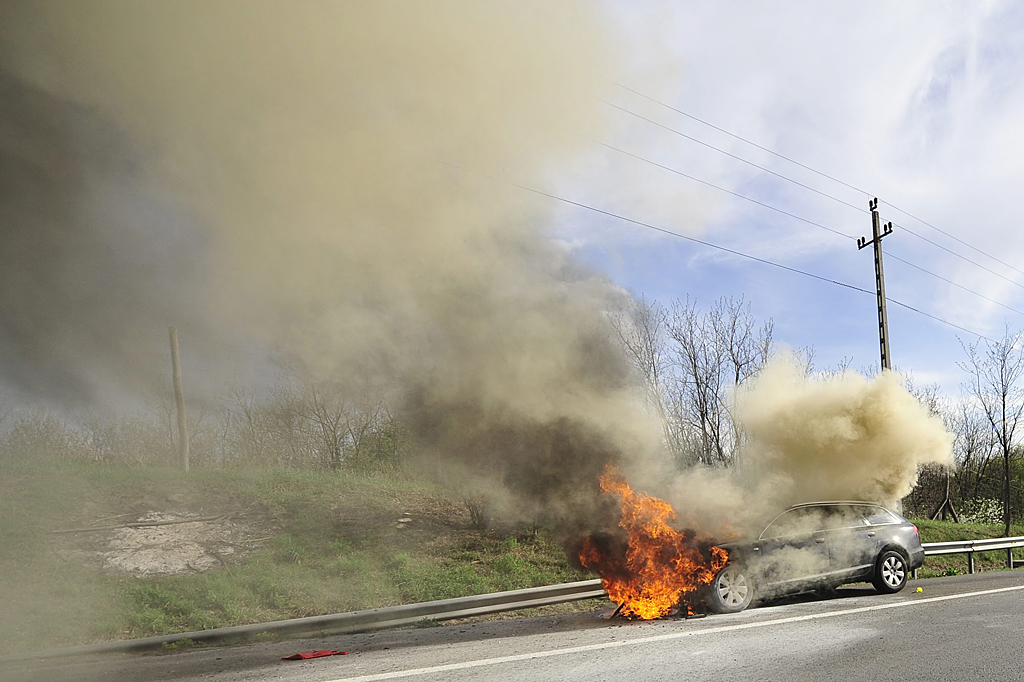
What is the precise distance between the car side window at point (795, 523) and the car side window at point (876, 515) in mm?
934

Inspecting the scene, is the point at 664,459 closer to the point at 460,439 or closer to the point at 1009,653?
the point at 460,439

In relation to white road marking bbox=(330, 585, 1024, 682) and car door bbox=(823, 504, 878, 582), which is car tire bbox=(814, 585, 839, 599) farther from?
white road marking bbox=(330, 585, 1024, 682)

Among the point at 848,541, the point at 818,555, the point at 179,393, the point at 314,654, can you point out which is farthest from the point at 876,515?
the point at 179,393

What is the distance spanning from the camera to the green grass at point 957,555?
648 inches

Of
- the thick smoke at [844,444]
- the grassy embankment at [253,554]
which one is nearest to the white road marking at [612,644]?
the thick smoke at [844,444]

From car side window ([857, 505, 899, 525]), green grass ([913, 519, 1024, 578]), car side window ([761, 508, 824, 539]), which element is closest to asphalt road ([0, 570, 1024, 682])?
car side window ([761, 508, 824, 539])

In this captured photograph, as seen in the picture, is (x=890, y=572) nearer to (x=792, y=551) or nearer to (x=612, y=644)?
(x=792, y=551)

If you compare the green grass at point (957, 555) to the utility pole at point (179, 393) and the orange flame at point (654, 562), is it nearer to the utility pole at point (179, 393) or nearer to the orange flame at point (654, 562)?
the orange flame at point (654, 562)

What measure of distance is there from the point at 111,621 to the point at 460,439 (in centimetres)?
599

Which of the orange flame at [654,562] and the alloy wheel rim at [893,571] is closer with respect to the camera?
the orange flame at [654,562]

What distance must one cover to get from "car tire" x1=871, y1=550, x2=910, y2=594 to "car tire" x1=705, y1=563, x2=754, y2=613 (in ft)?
8.83

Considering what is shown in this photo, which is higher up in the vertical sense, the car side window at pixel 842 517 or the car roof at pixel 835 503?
the car roof at pixel 835 503

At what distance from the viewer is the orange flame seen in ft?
27.9

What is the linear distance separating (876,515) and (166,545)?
41.2ft
